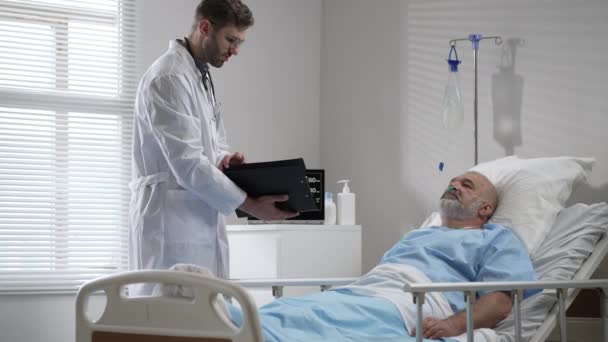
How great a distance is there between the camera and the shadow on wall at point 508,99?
3.38 meters

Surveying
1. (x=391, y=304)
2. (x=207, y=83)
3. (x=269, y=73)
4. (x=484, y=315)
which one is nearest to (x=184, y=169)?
(x=207, y=83)

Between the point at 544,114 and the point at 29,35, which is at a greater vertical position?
the point at 29,35

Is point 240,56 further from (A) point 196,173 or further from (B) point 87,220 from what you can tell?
(A) point 196,173

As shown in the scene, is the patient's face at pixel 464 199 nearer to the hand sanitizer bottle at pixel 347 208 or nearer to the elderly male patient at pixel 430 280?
the elderly male patient at pixel 430 280

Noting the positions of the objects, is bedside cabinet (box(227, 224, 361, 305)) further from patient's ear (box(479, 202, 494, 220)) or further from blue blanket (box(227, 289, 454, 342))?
blue blanket (box(227, 289, 454, 342))

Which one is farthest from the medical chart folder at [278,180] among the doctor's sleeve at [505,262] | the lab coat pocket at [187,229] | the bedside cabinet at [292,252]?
the bedside cabinet at [292,252]

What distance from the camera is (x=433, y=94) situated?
3.84 m

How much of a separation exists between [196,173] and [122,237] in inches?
75.7

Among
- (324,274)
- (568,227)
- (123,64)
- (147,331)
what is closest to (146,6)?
(123,64)

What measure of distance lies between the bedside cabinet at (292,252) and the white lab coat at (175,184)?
1.01 meters

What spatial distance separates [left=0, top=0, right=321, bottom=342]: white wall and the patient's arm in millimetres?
2209

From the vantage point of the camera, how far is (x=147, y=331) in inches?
67.2

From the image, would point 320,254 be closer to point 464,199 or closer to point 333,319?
point 464,199

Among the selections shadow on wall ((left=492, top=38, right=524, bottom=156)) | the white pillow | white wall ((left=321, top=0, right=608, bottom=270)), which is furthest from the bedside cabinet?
the white pillow
